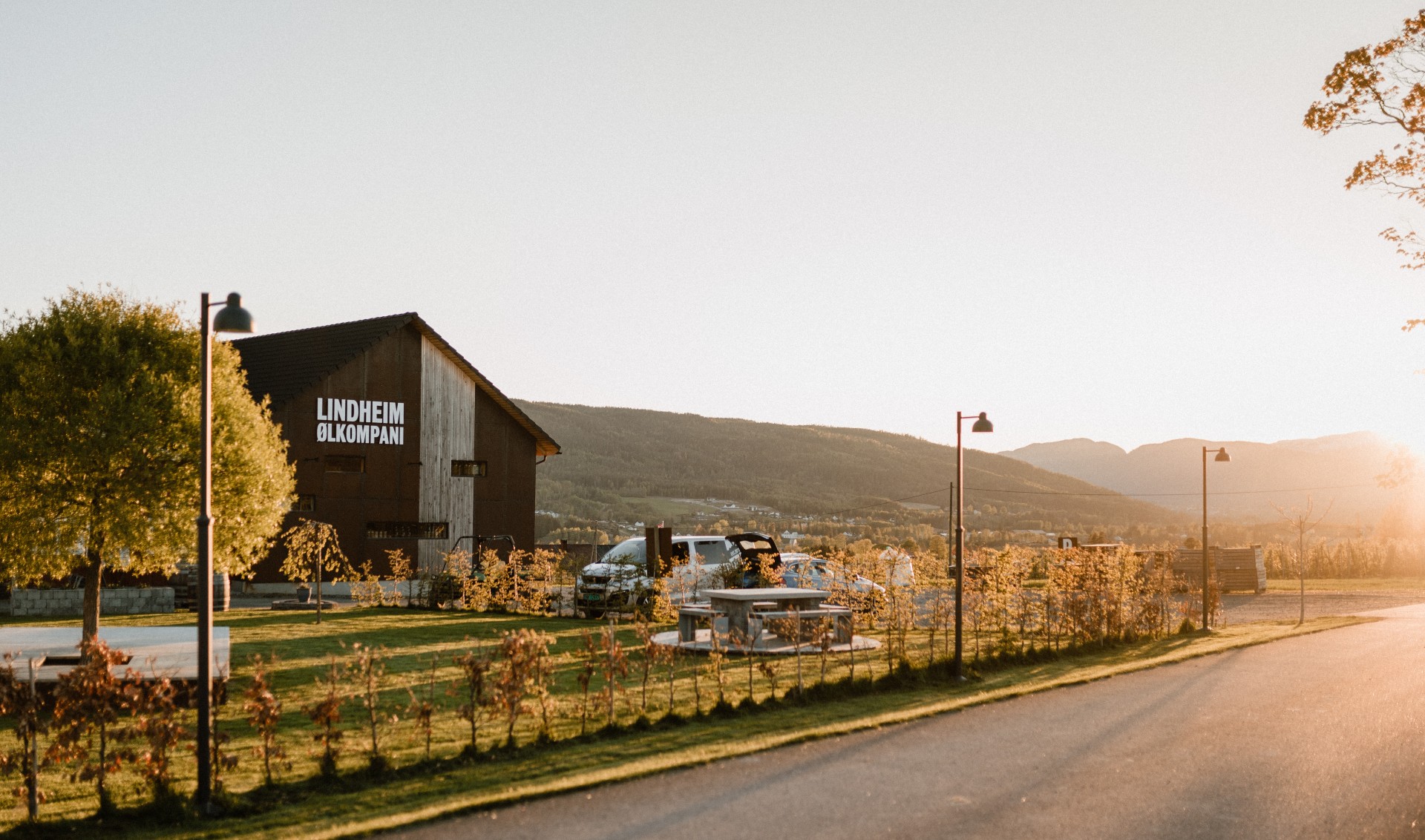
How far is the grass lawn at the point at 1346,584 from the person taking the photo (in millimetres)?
43469

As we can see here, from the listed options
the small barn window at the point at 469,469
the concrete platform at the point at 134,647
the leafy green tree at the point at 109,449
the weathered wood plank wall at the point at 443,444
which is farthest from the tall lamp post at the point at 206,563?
the small barn window at the point at 469,469

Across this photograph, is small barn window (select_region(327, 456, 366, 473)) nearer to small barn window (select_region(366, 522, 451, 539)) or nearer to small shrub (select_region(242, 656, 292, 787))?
small barn window (select_region(366, 522, 451, 539))

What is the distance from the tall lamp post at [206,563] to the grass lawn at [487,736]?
1.53 feet

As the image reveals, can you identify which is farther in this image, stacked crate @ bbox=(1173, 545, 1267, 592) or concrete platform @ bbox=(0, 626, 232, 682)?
stacked crate @ bbox=(1173, 545, 1267, 592)

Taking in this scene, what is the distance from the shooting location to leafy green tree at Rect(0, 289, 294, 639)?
1502 cm

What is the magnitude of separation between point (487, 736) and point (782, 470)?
4398 inches

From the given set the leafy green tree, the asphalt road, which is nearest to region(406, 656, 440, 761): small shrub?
the asphalt road

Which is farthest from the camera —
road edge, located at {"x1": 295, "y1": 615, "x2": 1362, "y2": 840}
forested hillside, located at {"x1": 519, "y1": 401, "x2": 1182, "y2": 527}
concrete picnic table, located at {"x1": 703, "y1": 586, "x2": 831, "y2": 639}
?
forested hillside, located at {"x1": 519, "y1": 401, "x2": 1182, "y2": 527}

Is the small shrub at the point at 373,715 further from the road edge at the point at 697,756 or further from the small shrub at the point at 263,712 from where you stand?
the road edge at the point at 697,756

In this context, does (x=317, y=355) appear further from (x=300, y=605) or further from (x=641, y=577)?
(x=641, y=577)

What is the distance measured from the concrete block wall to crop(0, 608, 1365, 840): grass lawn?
778cm

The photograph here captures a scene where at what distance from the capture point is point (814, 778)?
372 inches

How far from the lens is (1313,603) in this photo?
1401 inches

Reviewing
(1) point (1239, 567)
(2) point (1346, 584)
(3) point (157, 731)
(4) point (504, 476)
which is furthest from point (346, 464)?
(2) point (1346, 584)
